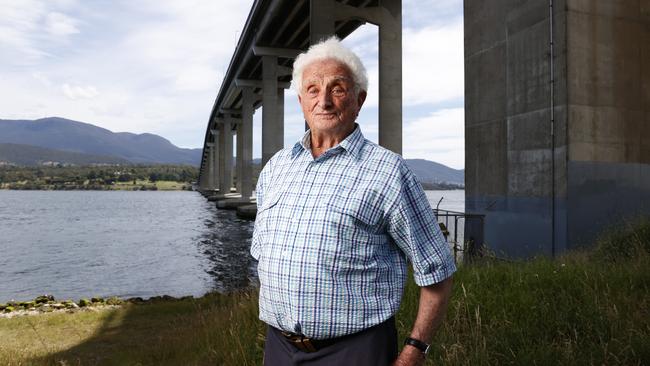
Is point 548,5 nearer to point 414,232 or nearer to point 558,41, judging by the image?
point 558,41

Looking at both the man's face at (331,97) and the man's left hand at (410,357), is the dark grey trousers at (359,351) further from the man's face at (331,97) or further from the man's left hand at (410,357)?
the man's face at (331,97)

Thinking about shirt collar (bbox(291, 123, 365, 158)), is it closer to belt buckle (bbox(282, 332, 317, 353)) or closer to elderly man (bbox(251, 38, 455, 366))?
elderly man (bbox(251, 38, 455, 366))

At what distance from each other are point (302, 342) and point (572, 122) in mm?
9184

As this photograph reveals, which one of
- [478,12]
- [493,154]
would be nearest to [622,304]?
[493,154]

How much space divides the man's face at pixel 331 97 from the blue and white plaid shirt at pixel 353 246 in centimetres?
12

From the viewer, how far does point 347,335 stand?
6.46ft

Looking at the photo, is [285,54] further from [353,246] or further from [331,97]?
[353,246]

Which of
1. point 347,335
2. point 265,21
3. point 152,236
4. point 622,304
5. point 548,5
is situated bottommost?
point 152,236

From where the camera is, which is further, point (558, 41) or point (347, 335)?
point (558, 41)

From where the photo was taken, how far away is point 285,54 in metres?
39.6

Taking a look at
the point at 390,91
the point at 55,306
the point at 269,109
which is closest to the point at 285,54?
the point at 269,109

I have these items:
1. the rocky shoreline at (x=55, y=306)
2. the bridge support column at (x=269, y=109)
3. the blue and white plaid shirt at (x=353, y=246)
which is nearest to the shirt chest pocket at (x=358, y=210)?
the blue and white plaid shirt at (x=353, y=246)

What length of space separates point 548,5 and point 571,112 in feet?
7.07

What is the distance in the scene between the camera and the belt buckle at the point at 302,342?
1.99m
